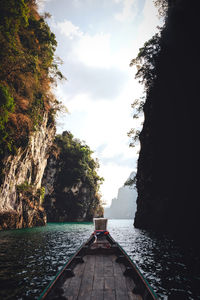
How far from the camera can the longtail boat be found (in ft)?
10.2

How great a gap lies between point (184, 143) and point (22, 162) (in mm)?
20776

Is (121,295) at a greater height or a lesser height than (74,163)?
lesser

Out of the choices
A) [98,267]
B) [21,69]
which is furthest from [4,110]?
[98,267]

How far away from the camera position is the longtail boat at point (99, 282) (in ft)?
10.2

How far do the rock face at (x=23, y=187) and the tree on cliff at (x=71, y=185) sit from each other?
12352mm

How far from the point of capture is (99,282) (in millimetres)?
3758

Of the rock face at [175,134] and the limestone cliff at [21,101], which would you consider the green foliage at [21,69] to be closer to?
the limestone cliff at [21,101]

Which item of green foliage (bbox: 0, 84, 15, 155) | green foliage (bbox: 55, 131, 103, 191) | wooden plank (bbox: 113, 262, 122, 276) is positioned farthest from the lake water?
green foliage (bbox: 55, 131, 103, 191)

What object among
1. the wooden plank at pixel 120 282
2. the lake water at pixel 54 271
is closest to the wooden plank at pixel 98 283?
the wooden plank at pixel 120 282

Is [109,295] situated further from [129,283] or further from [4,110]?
[4,110]

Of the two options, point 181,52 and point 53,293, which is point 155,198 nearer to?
point 181,52

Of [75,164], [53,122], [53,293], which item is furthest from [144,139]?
[75,164]

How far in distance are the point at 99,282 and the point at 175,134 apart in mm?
17515

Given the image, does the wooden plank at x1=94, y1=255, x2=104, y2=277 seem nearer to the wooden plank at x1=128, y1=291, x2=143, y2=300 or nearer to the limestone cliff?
the wooden plank at x1=128, y1=291, x2=143, y2=300
